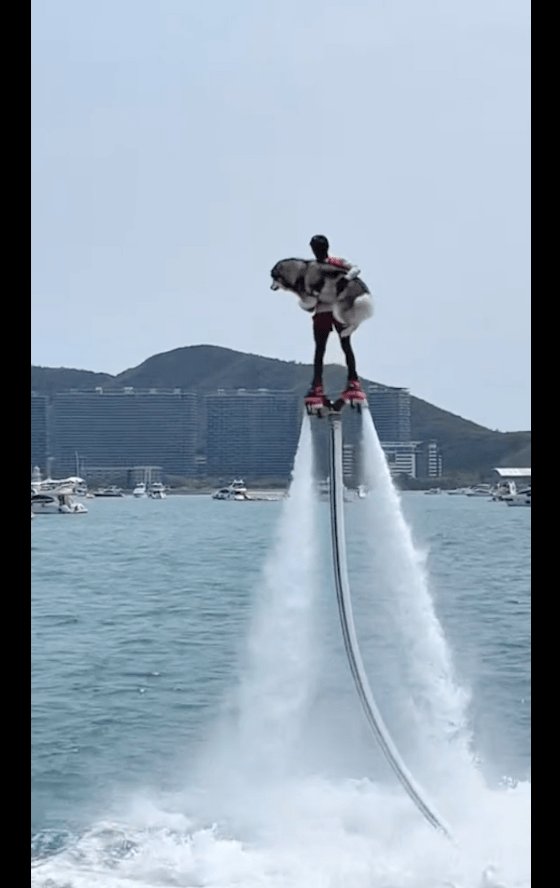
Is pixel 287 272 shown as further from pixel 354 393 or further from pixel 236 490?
pixel 236 490

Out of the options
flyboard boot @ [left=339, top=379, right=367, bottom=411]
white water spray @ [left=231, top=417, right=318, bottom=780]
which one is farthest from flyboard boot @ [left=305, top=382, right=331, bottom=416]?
white water spray @ [left=231, top=417, right=318, bottom=780]

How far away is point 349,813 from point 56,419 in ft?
66.3

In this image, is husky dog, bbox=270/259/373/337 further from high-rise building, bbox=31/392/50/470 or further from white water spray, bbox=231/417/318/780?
high-rise building, bbox=31/392/50/470

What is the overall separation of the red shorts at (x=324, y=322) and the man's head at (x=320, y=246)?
241 mm

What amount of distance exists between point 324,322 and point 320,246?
A: 323 mm

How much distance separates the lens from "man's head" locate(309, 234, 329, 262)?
4.91m

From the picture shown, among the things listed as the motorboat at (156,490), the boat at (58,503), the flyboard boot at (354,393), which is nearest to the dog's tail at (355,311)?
the flyboard boot at (354,393)

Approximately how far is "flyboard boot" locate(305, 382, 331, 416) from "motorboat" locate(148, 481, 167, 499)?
26.9 meters

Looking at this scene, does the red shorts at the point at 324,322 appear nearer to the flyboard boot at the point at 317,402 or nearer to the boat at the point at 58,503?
the flyboard boot at the point at 317,402

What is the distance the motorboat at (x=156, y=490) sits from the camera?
108 feet

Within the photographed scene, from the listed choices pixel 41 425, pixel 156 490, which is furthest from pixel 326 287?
pixel 156 490
